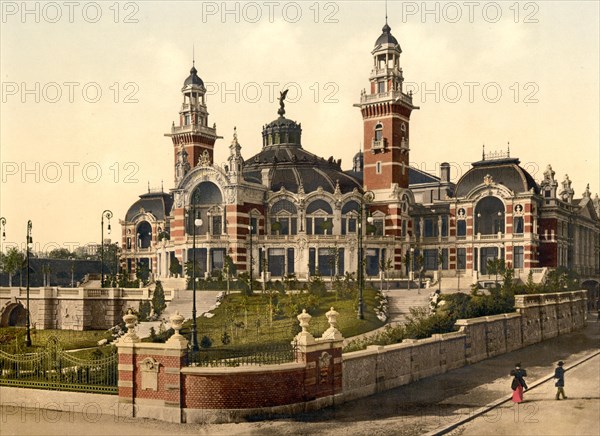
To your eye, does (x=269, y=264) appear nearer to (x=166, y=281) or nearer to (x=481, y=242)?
(x=166, y=281)

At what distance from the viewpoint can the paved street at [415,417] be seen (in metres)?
21.5

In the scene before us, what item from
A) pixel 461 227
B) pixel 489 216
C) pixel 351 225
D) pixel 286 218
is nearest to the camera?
pixel 351 225

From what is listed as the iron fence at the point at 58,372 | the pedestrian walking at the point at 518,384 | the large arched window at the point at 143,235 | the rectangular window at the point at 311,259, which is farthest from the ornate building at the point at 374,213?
the pedestrian walking at the point at 518,384

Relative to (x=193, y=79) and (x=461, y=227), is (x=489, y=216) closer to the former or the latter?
(x=461, y=227)

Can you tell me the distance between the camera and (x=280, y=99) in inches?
3356

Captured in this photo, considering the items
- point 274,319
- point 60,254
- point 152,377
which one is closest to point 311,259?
point 274,319

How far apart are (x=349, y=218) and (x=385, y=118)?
35.5 feet

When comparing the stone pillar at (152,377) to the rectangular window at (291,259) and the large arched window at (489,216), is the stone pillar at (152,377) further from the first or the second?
the large arched window at (489,216)

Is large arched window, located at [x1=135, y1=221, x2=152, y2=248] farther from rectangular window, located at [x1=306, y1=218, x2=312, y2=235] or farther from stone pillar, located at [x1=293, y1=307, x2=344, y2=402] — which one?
stone pillar, located at [x1=293, y1=307, x2=344, y2=402]

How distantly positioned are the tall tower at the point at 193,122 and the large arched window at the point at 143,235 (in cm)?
1340

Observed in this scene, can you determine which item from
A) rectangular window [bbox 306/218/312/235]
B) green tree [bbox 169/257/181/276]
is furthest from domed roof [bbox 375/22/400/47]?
green tree [bbox 169/257/181/276]

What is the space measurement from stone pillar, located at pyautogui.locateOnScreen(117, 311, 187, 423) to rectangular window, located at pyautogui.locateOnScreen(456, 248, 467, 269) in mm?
52626

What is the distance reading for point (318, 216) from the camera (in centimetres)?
7019

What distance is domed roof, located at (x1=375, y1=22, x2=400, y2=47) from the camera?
234 ft
